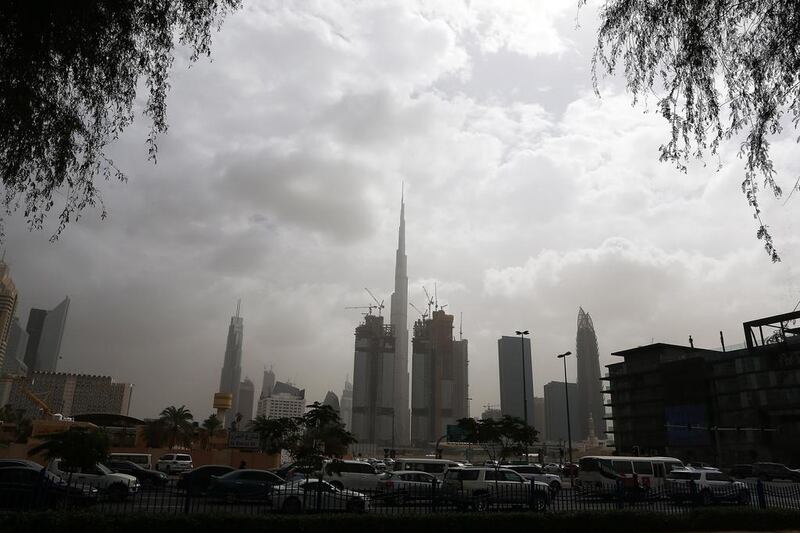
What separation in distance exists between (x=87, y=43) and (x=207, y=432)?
223 ft

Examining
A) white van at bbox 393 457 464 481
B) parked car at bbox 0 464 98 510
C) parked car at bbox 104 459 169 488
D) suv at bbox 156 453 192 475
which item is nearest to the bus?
white van at bbox 393 457 464 481

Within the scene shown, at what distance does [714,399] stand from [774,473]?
125 feet

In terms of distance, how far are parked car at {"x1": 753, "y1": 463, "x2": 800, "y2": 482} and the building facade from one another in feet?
38.9

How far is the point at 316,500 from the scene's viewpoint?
17703mm

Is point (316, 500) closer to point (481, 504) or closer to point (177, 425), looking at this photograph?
point (481, 504)

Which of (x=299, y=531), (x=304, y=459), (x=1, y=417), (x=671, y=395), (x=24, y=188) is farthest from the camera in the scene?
(x=671, y=395)

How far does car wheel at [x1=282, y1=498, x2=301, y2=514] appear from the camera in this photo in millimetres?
17539

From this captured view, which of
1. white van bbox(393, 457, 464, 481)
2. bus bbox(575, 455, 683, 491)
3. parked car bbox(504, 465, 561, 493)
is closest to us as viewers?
parked car bbox(504, 465, 561, 493)

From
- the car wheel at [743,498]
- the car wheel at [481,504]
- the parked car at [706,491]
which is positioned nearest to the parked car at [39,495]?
the car wheel at [481,504]

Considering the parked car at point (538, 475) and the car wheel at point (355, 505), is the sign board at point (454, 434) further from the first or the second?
the car wheel at point (355, 505)

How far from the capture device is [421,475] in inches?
1089

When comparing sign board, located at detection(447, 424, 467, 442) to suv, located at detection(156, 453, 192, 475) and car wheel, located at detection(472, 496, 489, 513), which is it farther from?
car wheel, located at detection(472, 496, 489, 513)

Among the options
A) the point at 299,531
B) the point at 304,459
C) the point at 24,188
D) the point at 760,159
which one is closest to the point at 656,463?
the point at 304,459

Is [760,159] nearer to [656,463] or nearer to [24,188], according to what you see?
[24,188]
